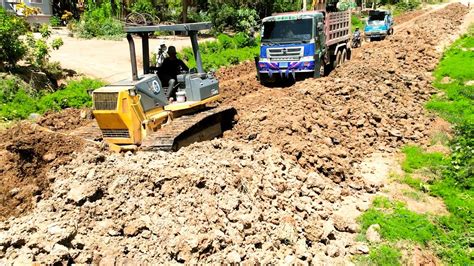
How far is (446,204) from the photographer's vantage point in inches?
319

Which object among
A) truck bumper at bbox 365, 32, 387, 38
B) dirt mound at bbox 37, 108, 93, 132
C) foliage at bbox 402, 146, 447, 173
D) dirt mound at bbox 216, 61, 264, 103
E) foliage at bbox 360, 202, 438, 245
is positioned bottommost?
foliage at bbox 360, 202, 438, 245

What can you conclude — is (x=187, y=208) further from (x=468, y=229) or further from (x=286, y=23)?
(x=286, y=23)

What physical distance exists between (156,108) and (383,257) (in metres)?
5.13

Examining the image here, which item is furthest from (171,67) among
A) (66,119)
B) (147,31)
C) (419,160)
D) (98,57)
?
(98,57)

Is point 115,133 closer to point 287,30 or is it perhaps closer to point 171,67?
point 171,67

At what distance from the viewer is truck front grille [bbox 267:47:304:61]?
15414 millimetres

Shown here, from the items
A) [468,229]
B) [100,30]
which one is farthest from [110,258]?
[100,30]

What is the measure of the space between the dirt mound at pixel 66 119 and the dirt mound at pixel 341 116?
14.7ft

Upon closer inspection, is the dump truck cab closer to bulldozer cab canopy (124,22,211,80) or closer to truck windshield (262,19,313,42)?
truck windshield (262,19,313,42)

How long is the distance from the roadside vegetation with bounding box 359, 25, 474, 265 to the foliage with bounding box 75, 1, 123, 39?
22.8 meters

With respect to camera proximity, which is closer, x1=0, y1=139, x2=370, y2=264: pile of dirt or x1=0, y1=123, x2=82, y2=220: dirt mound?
x1=0, y1=139, x2=370, y2=264: pile of dirt

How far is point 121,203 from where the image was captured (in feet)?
20.7

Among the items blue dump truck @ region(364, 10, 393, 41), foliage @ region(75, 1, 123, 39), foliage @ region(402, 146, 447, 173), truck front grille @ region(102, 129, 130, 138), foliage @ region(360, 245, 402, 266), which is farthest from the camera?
blue dump truck @ region(364, 10, 393, 41)

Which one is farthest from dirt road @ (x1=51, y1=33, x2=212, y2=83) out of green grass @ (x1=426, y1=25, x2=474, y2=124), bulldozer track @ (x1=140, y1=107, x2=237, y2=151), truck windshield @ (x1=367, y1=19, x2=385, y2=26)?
truck windshield @ (x1=367, y1=19, x2=385, y2=26)
